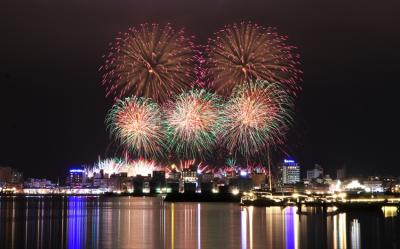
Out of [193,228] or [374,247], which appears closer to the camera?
[374,247]

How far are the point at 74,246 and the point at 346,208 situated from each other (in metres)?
51.7

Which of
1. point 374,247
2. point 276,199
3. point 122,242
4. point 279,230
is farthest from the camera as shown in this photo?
point 276,199

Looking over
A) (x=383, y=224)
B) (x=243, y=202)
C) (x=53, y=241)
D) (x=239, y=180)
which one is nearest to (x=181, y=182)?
(x=239, y=180)

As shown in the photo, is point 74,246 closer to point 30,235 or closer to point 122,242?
point 122,242

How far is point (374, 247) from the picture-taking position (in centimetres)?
4012

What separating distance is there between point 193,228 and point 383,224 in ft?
50.9

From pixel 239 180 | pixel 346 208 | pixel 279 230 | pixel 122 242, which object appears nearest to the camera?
pixel 122 242

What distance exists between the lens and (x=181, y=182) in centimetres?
17412

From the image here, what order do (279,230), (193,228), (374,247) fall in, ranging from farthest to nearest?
(193,228), (279,230), (374,247)

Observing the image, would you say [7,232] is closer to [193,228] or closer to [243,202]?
[193,228]

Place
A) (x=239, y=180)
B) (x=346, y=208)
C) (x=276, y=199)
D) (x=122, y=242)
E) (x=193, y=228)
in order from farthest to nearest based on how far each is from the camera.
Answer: (x=239, y=180)
(x=276, y=199)
(x=346, y=208)
(x=193, y=228)
(x=122, y=242)

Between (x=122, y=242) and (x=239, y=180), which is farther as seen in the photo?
(x=239, y=180)

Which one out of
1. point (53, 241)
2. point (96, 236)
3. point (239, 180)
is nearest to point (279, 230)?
point (96, 236)

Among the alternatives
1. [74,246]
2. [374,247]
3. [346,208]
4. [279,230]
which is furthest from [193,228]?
[346,208]
